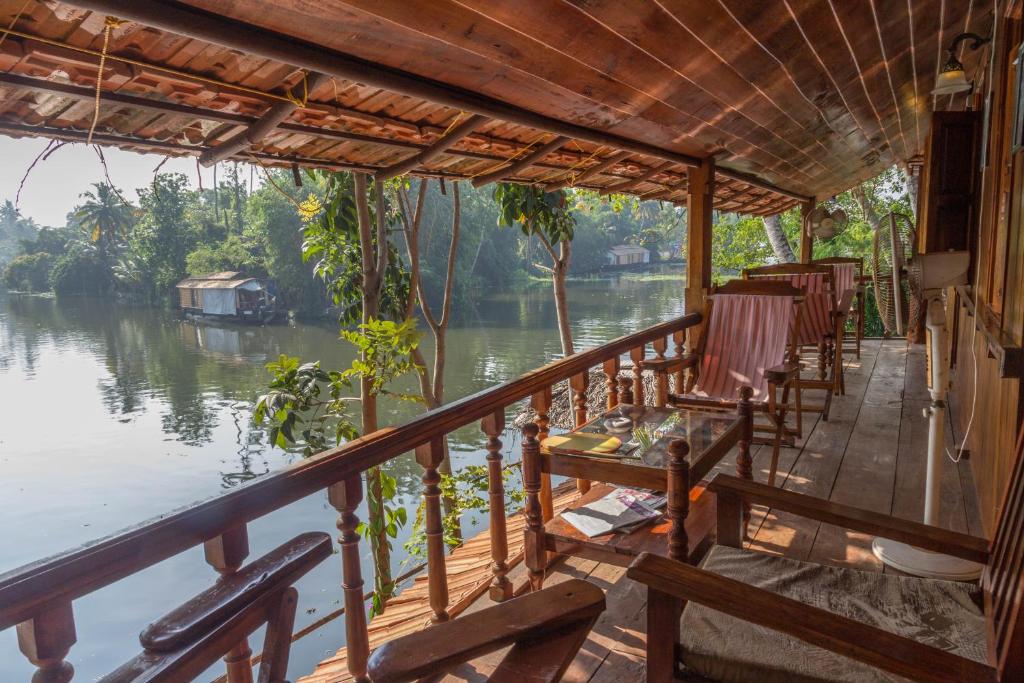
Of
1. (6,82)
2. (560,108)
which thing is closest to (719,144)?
(560,108)

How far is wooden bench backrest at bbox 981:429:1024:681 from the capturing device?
96 cm

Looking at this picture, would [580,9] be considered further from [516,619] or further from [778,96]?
[778,96]

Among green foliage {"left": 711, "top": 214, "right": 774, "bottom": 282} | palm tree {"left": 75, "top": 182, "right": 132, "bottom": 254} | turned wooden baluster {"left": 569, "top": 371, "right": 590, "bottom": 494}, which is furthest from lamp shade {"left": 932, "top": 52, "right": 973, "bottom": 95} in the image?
palm tree {"left": 75, "top": 182, "right": 132, "bottom": 254}

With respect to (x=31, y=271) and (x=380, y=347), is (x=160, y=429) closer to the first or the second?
(x=380, y=347)

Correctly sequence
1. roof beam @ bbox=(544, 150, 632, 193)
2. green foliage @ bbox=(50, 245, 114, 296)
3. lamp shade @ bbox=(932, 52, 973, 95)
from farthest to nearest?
green foliage @ bbox=(50, 245, 114, 296), roof beam @ bbox=(544, 150, 632, 193), lamp shade @ bbox=(932, 52, 973, 95)

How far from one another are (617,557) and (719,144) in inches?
120

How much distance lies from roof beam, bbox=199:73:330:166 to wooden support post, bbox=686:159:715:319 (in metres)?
2.95

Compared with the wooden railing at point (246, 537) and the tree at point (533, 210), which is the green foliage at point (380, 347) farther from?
the tree at point (533, 210)

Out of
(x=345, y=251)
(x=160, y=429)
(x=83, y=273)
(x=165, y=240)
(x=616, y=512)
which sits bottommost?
(x=160, y=429)

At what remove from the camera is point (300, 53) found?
180 cm

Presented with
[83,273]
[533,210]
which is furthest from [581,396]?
[83,273]

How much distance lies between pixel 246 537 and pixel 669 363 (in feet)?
8.69

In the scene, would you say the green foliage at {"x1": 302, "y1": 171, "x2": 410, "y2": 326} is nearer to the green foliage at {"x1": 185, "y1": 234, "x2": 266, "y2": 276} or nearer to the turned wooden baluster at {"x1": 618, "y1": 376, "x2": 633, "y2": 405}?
the turned wooden baluster at {"x1": 618, "y1": 376, "x2": 633, "y2": 405}

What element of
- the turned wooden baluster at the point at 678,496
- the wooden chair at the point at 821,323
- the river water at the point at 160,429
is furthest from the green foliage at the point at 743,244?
the turned wooden baluster at the point at 678,496
